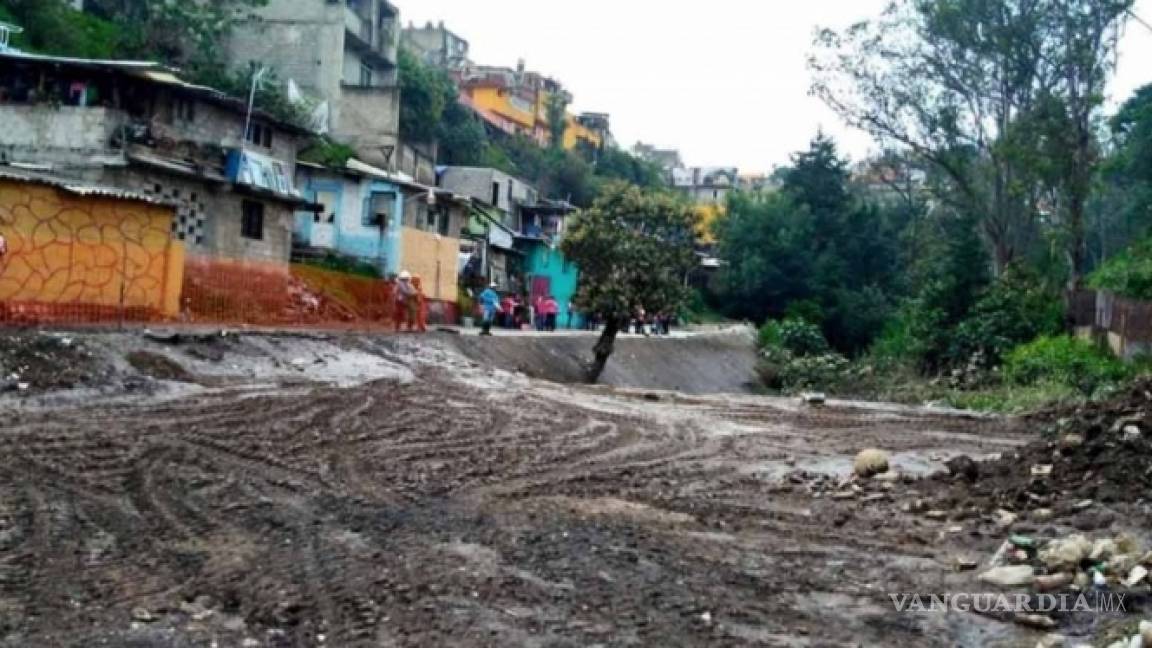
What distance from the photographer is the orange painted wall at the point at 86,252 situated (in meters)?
21.0

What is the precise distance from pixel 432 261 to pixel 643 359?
9646mm

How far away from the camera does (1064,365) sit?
31.3 metres

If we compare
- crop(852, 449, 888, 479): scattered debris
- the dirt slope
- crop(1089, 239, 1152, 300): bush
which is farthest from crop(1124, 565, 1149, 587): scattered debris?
crop(1089, 239, 1152, 300): bush

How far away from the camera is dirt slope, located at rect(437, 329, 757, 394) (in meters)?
32.3

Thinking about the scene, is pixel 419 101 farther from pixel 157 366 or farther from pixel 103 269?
pixel 157 366

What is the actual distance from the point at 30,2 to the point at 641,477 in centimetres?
3814

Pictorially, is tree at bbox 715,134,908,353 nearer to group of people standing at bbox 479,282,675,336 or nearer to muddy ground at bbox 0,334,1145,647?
group of people standing at bbox 479,282,675,336

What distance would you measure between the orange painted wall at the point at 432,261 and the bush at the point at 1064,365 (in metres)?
21.2

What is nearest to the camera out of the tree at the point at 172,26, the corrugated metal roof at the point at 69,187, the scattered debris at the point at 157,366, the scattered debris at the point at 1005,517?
the scattered debris at the point at 1005,517

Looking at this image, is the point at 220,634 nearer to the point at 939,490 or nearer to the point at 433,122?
the point at 939,490

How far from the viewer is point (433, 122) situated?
63719mm

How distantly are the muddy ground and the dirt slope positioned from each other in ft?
46.0

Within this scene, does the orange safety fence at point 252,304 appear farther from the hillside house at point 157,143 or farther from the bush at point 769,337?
the bush at point 769,337

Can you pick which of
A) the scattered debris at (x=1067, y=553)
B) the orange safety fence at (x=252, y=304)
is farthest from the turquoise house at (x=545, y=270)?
the scattered debris at (x=1067, y=553)
